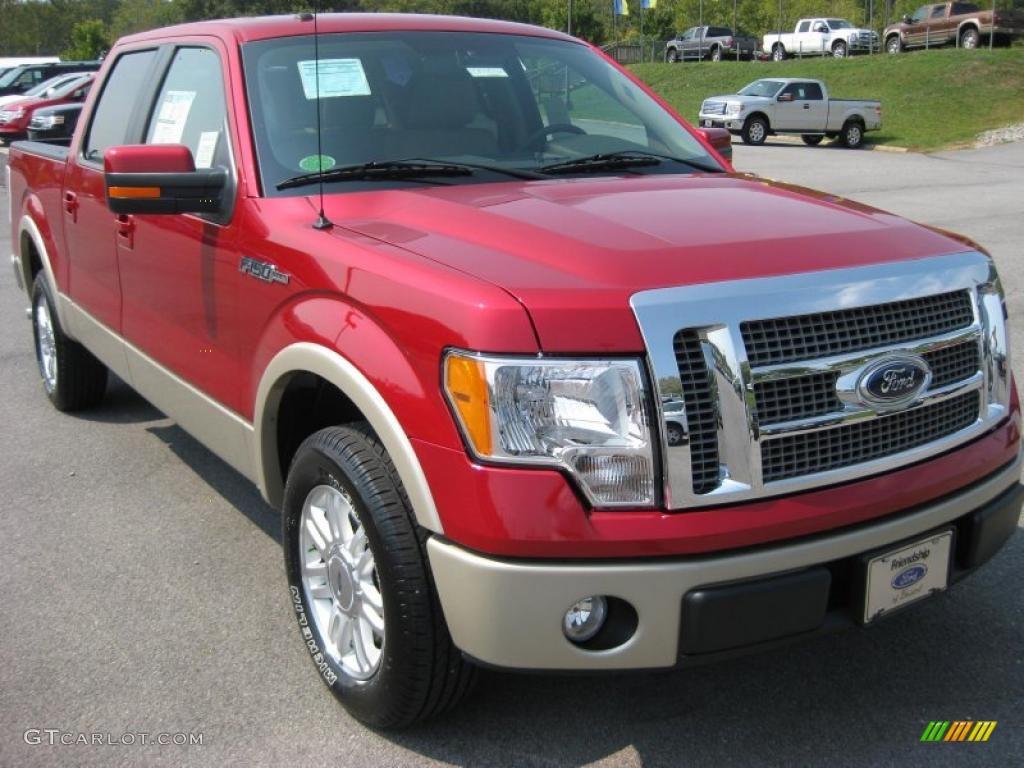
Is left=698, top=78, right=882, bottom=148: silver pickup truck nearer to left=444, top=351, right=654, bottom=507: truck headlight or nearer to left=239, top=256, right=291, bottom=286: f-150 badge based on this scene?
left=239, top=256, right=291, bottom=286: f-150 badge

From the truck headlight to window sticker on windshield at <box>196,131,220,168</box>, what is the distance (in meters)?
1.75

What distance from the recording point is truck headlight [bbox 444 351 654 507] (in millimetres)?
2316

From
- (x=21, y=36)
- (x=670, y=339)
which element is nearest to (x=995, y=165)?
(x=670, y=339)

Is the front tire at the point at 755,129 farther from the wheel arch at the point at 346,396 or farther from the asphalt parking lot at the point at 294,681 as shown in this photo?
the wheel arch at the point at 346,396

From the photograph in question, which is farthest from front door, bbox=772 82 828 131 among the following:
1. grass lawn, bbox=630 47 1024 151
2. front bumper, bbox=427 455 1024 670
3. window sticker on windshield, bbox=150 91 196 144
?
front bumper, bbox=427 455 1024 670

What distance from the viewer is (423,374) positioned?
2459 millimetres

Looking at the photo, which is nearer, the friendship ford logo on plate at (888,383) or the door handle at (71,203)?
the friendship ford logo on plate at (888,383)

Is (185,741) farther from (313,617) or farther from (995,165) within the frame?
(995,165)

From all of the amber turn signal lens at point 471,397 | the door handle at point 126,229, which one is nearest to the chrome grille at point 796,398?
the amber turn signal lens at point 471,397

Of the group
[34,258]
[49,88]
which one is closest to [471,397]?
[34,258]

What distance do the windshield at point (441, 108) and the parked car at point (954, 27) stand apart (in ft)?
125

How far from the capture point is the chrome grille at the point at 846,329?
7.85ft

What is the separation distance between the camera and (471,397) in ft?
7.73

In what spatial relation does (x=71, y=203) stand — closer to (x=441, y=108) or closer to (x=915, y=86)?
(x=441, y=108)
